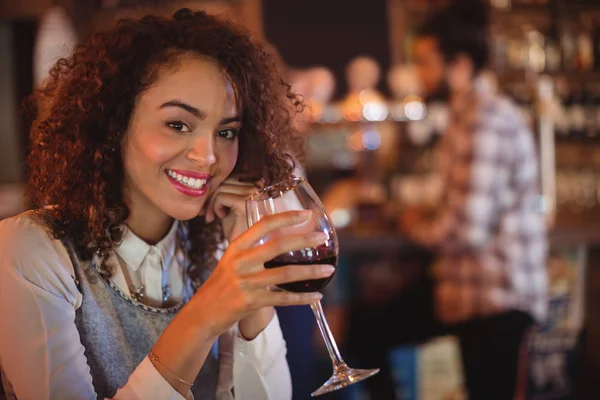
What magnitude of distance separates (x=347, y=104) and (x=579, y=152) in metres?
1.99

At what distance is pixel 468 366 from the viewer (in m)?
2.83

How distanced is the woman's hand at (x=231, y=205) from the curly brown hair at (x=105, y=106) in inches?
4.8

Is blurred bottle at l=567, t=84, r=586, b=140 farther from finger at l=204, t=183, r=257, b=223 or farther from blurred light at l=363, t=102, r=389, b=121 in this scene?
finger at l=204, t=183, r=257, b=223

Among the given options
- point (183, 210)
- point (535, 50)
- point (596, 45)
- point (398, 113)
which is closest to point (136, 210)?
point (183, 210)

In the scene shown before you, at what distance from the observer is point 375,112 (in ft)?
13.6

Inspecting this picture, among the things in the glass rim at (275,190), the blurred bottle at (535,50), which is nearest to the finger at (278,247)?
the glass rim at (275,190)

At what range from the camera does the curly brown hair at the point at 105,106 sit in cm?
118

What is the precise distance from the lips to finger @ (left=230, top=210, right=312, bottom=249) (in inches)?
12.2

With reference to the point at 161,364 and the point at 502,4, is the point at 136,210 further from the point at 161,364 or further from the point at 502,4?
the point at 502,4

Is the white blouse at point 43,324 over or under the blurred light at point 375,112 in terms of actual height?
under

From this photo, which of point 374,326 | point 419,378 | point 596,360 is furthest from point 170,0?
point 596,360

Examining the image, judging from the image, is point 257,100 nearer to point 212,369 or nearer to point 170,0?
point 212,369

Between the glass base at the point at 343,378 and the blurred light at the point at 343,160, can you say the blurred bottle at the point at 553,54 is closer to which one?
the blurred light at the point at 343,160

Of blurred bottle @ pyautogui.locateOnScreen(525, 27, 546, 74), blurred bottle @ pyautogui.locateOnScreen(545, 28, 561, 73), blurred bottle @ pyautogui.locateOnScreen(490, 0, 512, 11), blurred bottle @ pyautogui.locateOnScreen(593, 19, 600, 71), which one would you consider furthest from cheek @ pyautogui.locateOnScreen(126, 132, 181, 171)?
blurred bottle @ pyautogui.locateOnScreen(593, 19, 600, 71)
